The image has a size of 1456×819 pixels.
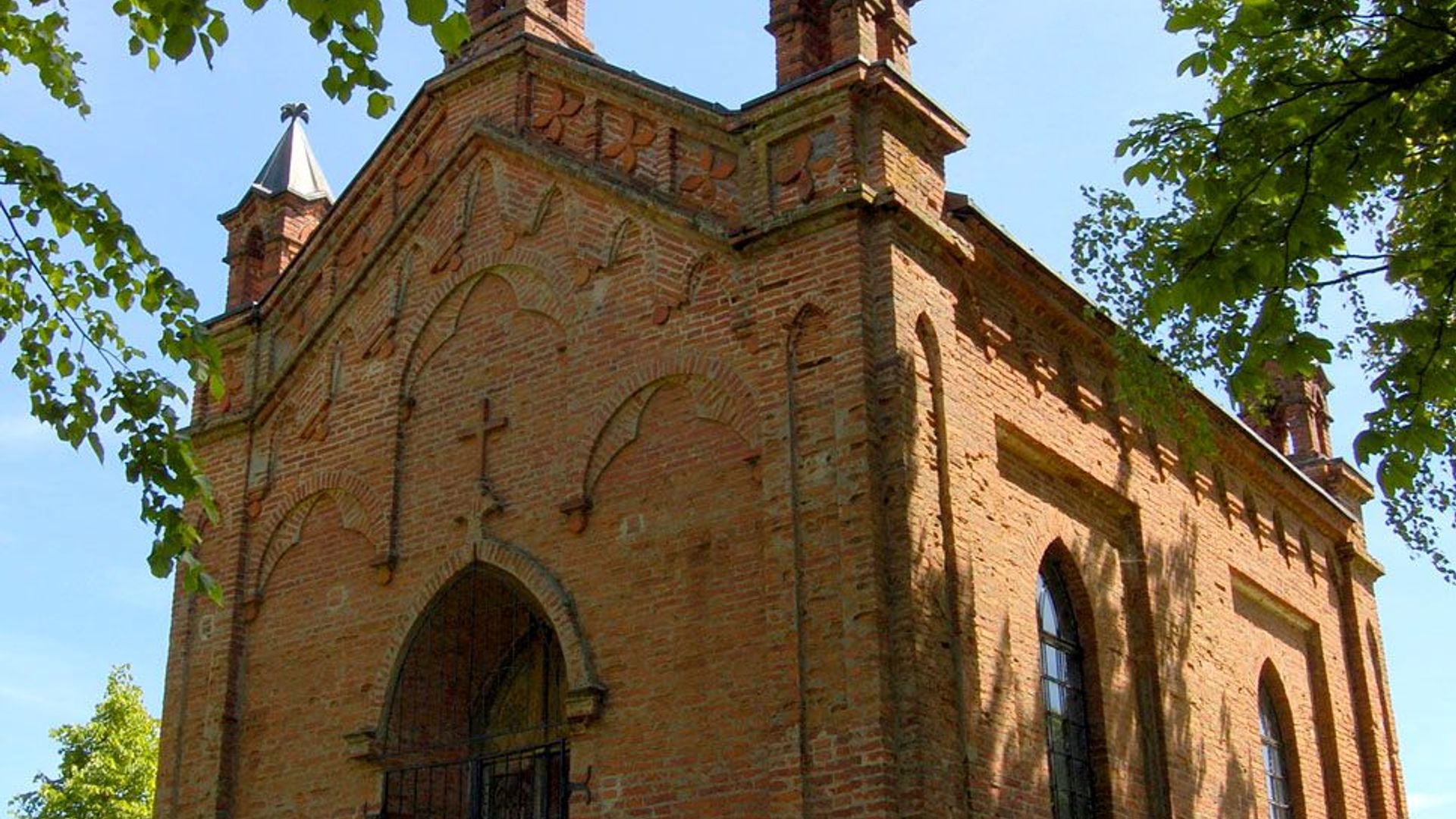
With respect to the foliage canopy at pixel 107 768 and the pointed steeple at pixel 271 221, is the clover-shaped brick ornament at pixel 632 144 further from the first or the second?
the foliage canopy at pixel 107 768

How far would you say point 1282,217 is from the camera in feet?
30.0

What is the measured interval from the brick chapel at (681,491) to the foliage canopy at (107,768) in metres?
15.1

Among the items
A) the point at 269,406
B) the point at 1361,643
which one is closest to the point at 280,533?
the point at 269,406

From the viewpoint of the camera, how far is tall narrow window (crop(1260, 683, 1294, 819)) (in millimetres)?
17172

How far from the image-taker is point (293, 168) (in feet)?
54.1

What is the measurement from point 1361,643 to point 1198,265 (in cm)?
1227

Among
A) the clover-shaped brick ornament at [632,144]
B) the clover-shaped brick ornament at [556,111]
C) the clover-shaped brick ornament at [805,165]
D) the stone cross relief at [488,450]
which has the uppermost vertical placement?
the clover-shaped brick ornament at [556,111]

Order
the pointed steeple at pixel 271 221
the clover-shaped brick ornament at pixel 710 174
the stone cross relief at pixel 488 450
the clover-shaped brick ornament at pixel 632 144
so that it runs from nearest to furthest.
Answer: the clover-shaped brick ornament at pixel 710 174 → the stone cross relief at pixel 488 450 → the clover-shaped brick ornament at pixel 632 144 → the pointed steeple at pixel 271 221

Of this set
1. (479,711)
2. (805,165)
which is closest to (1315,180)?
(805,165)

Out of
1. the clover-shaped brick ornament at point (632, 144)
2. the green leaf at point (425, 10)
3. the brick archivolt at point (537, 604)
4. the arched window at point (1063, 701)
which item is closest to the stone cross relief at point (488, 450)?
the brick archivolt at point (537, 604)

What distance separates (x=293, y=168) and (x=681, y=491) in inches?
255

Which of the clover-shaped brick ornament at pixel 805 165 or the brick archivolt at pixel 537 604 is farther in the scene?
the clover-shaped brick ornament at pixel 805 165

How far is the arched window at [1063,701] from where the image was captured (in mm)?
13125

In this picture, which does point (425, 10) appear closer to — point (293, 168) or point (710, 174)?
point (710, 174)
